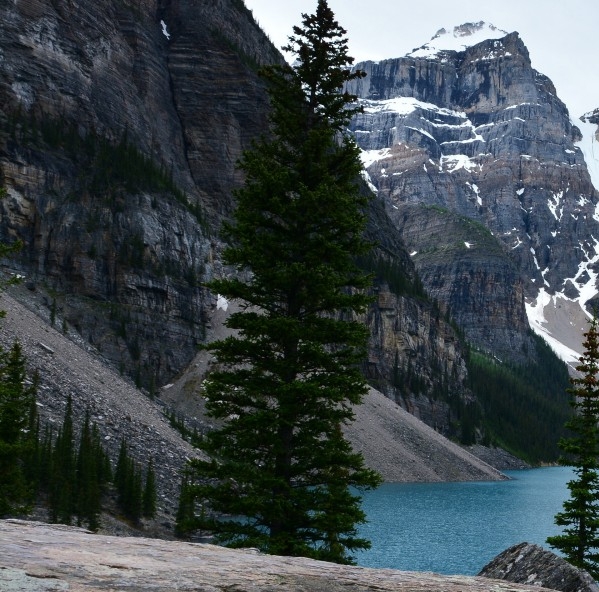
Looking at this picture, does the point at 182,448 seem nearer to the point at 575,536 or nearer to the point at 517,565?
the point at 575,536

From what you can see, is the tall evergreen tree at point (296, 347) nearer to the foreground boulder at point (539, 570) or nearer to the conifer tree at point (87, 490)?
the foreground boulder at point (539, 570)

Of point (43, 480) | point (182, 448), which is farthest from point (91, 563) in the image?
point (182, 448)

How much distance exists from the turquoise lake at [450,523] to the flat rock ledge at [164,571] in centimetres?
3799

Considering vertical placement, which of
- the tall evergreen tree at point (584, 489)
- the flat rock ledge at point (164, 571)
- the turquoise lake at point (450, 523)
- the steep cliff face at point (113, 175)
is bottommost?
the turquoise lake at point (450, 523)

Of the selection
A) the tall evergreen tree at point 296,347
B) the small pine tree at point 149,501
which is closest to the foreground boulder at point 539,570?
the tall evergreen tree at point 296,347

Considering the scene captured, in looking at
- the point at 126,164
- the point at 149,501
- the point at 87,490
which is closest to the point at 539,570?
the point at 87,490

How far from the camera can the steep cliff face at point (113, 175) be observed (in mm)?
108312

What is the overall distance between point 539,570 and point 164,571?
714 centimetres

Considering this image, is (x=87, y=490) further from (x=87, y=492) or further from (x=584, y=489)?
(x=584, y=489)

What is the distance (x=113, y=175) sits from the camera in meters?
121

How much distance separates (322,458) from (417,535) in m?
47.4

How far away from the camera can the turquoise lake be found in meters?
49.2

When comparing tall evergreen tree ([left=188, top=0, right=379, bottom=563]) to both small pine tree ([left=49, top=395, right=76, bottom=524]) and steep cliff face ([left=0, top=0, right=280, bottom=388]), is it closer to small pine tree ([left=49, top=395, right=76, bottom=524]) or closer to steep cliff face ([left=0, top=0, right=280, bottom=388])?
small pine tree ([left=49, top=395, right=76, bottom=524])

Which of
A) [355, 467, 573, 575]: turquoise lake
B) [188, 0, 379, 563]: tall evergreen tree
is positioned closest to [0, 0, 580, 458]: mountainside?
[355, 467, 573, 575]: turquoise lake
